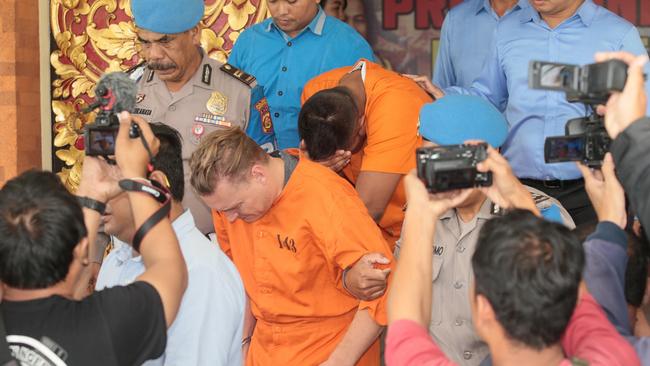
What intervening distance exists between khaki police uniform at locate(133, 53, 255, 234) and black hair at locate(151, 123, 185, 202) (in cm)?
93

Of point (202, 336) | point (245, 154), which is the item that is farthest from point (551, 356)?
point (245, 154)

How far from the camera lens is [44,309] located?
204 centimetres

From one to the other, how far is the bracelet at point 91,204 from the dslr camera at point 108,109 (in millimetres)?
100

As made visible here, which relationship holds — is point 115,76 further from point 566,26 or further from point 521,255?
point 566,26

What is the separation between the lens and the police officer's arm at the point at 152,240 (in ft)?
7.13

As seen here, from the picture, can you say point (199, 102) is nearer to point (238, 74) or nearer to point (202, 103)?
point (202, 103)

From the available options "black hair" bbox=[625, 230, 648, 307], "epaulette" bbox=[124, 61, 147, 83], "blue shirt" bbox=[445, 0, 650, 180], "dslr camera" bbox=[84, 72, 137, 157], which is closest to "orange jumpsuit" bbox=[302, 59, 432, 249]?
"blue shirt" bbox=[445, 0, 650, 180]

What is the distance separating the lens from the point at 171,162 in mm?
2781

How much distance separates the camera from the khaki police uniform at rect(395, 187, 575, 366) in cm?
285

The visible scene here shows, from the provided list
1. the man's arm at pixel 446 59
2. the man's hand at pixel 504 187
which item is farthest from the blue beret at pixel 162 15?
the man's hand at pixel 504 187

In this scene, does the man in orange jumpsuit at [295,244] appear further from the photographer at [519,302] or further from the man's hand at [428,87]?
the photographer at [519,302]

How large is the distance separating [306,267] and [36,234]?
1153 millimetres

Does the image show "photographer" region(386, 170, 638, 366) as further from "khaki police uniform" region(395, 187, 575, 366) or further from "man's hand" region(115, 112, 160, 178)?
"khaki police uniform" region(395, 187, 575, 366)

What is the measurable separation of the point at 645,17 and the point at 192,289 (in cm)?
310
